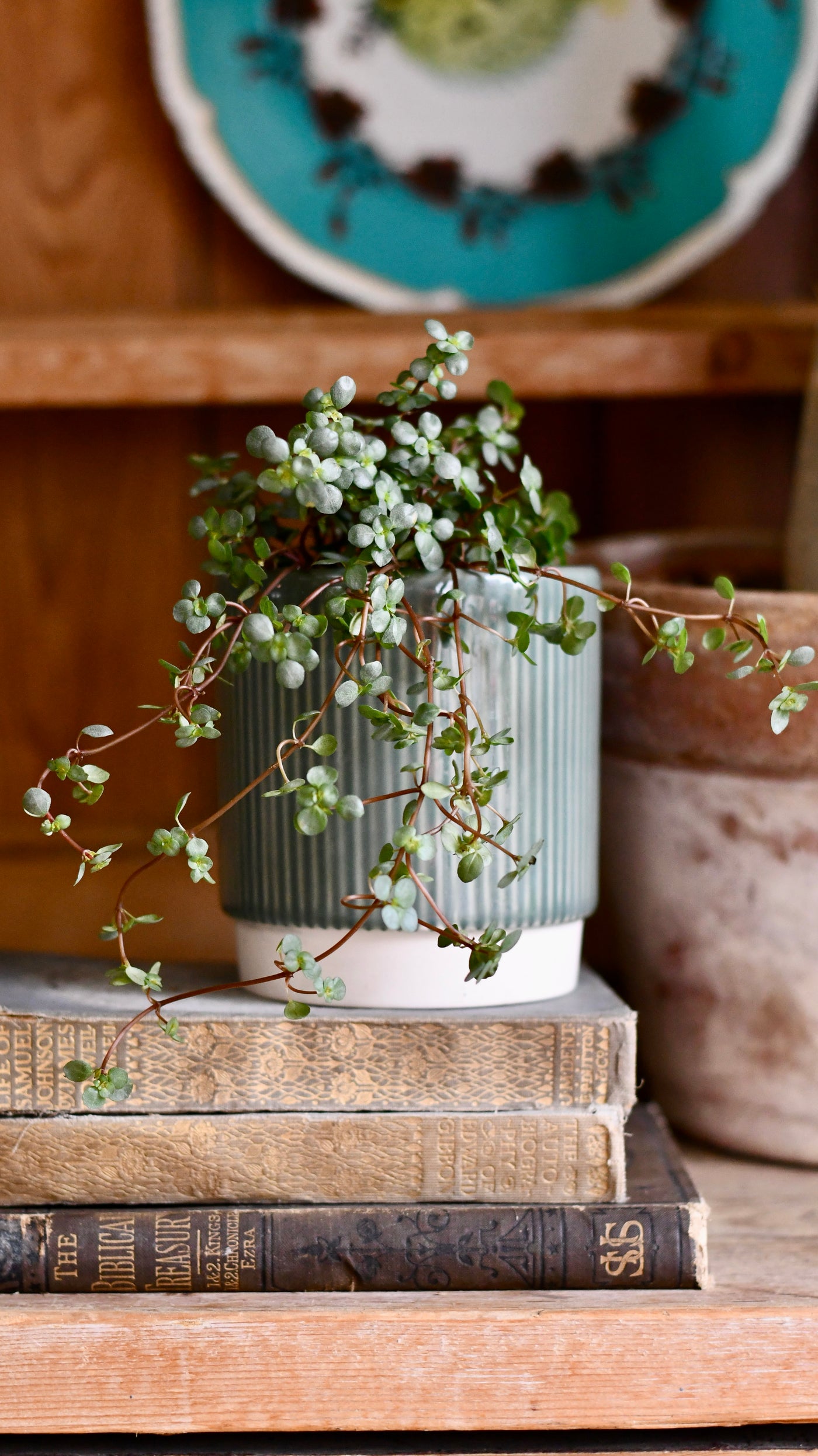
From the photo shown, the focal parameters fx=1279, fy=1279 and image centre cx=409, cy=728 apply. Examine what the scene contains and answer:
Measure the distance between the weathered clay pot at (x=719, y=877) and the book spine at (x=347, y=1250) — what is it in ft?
0.40

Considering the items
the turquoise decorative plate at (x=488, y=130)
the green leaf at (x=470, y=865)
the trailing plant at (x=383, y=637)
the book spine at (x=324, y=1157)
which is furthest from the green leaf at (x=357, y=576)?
the turquoise decorative plate at (x=488, y=130)

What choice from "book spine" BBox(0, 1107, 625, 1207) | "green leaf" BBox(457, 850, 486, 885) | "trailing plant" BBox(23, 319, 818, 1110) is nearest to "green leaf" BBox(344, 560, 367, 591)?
"trailing plant" BBox(23, 319, 818, 1110)

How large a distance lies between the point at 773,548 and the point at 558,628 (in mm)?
333

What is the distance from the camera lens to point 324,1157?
511mm

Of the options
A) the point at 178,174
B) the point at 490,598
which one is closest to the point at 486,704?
the point at 490,598

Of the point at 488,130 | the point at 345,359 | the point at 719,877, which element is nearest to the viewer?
the point at 719,877

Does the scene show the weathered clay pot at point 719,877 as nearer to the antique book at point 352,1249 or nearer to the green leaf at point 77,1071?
the antique book at point 352,1249

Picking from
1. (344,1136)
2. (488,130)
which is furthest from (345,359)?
(344,1136)

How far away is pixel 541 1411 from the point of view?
0.47 metres

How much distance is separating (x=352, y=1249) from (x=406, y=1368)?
5 centimetres

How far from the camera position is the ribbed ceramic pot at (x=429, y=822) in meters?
0.52

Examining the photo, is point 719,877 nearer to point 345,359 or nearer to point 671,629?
point 671,629

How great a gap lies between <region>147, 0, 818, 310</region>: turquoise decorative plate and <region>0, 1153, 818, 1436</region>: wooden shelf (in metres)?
0.64

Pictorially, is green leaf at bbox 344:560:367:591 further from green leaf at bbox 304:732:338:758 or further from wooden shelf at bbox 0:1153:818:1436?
wooden shelf at bbox 0:1153:818:1436
